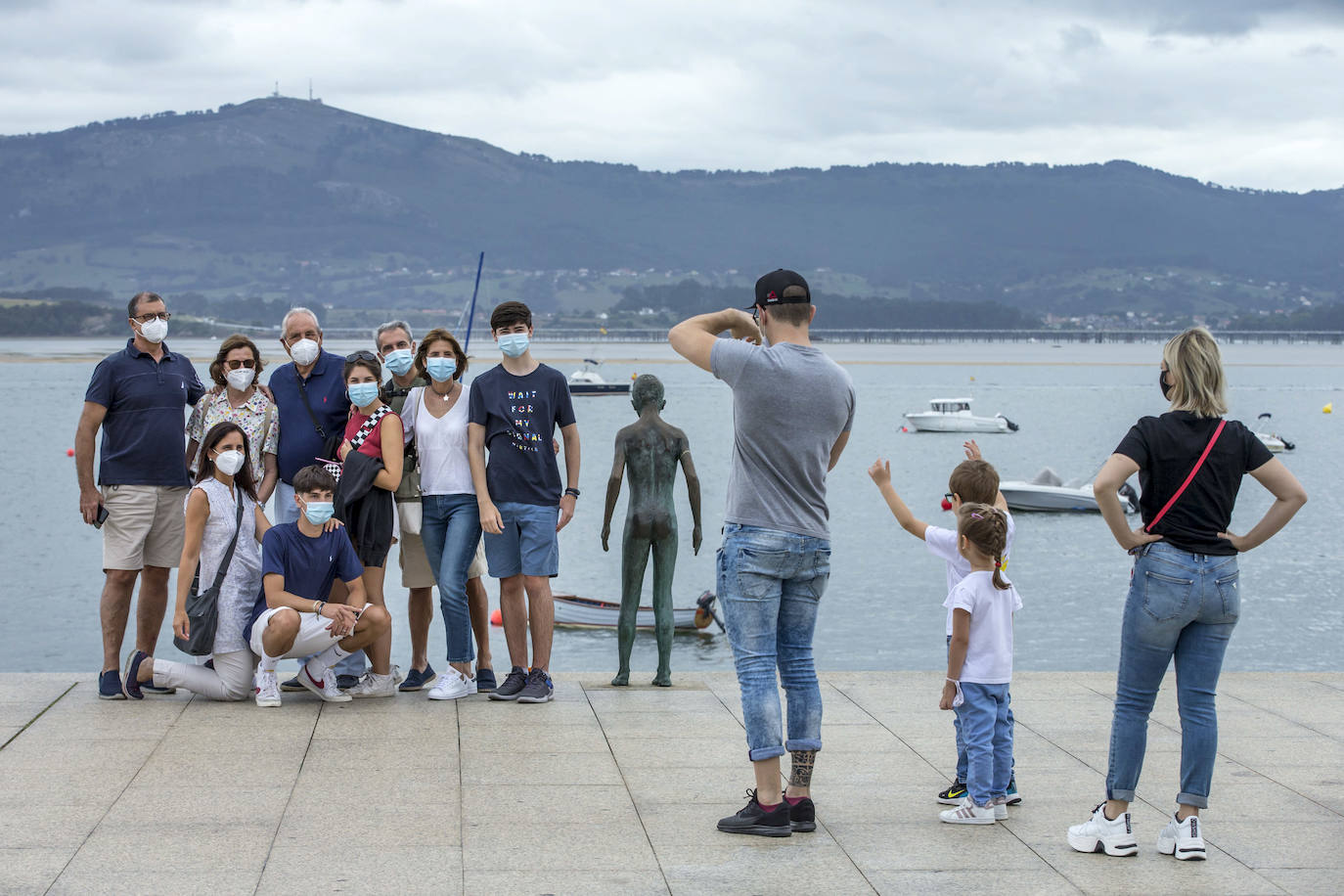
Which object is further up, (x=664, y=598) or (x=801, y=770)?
(x=801, y=770)

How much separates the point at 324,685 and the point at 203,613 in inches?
29.7

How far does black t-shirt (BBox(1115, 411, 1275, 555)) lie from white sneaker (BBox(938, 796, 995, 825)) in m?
1.40

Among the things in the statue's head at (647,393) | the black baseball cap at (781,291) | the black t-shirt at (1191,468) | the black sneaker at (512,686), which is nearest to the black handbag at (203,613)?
the black sneaker at (512,686)

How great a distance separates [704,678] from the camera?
29.6ft

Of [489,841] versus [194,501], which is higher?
[194,501]

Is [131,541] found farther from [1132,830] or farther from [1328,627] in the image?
[1328,627]

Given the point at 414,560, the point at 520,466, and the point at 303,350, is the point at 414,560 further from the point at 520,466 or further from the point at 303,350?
the point at 303,350

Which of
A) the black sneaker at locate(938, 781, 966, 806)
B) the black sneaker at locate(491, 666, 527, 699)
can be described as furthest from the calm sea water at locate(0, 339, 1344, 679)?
the black sneaker at locate(938, 781, 966, 806)

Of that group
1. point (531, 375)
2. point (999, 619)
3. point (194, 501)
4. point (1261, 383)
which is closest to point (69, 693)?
point (194, 501)

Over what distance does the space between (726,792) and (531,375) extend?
2.69m

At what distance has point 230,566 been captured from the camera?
7.48 m

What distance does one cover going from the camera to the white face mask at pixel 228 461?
739 centimetres

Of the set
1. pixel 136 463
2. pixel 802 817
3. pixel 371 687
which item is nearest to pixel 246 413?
pixel 136 463

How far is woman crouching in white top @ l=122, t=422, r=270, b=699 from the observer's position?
7398mm
